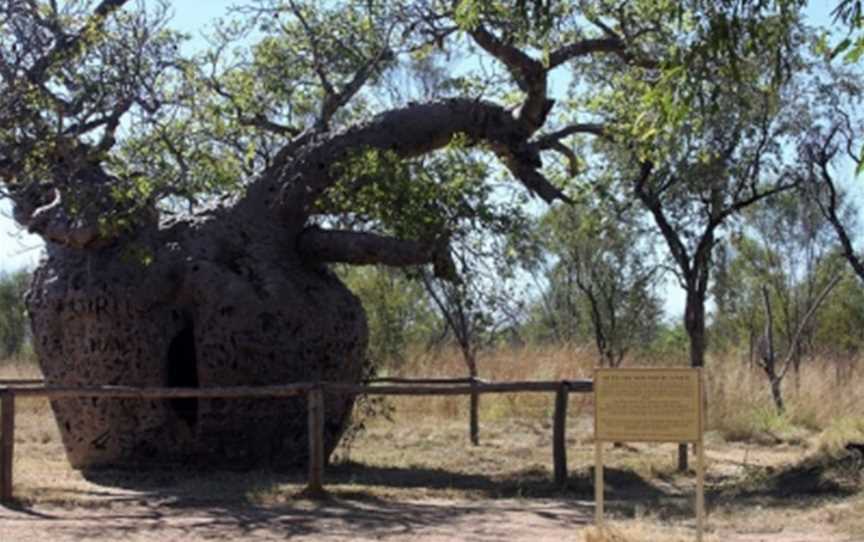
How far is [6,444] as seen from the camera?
12.1 metres

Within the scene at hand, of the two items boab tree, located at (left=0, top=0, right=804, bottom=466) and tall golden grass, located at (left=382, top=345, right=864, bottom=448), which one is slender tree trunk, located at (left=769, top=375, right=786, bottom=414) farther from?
boab tree, located at (left=0, top=0, right=804, bottom=466)

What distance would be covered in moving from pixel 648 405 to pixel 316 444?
13.7 feet

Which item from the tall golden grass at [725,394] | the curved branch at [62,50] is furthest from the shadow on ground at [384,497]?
the curved branch at [62,50]

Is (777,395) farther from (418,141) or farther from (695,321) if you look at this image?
(418,141)

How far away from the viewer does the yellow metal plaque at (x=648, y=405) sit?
29.5 ft

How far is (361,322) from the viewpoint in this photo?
48.7 ft

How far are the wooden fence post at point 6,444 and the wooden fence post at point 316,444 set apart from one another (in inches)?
104

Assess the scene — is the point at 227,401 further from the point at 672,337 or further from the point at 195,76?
the point at 672,337

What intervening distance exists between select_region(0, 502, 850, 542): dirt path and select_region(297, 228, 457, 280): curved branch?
2.75 metres

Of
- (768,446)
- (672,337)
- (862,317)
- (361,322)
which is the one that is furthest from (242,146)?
(672,337)

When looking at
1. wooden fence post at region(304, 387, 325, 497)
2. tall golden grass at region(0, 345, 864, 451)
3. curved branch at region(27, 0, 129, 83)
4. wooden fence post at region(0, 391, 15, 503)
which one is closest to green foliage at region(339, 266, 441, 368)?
tall golden grass at region(0, 345, 864, 451)

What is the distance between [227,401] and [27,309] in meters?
2.78

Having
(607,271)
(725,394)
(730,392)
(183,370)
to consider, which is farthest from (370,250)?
(607,271)

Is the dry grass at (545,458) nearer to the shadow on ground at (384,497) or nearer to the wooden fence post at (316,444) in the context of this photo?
the shadow on ground at (384,497)
